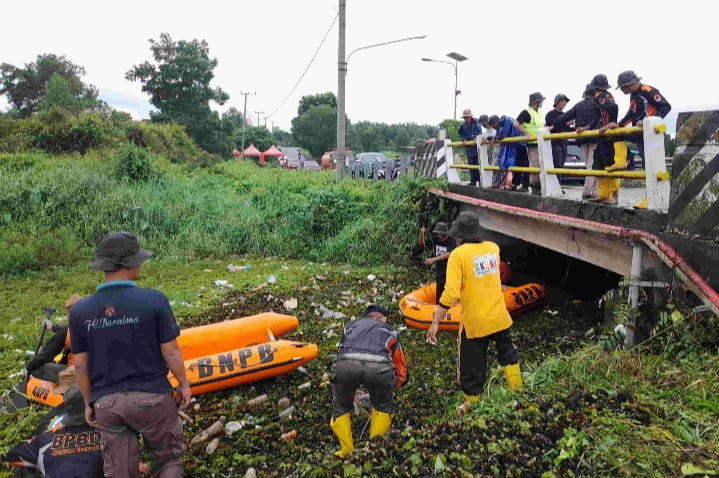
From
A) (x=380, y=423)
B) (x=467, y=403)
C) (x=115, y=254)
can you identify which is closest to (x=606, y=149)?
(x=467, y=403)

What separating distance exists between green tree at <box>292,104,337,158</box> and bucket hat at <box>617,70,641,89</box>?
50315 mm

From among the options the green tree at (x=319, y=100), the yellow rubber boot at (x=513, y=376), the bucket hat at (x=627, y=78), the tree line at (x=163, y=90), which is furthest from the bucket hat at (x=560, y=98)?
the green tree at (x=319, y=100)

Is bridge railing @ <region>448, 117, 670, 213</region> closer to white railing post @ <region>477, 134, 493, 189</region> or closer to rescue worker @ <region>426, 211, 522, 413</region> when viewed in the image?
rescue worker @ <region>426, 211, 522, 413</region>

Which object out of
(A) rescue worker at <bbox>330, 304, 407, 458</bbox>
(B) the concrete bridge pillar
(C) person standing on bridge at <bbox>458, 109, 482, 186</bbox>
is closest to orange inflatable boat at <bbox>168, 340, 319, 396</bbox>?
(A) rescue worker at <bbox>330, 304, 407, 458</bbox>

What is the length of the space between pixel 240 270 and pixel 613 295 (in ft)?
26.0

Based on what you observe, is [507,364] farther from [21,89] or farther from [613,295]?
[21,89]

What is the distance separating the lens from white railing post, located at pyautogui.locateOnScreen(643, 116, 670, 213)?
470 centimetres

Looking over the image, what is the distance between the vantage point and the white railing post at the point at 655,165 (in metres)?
4.70

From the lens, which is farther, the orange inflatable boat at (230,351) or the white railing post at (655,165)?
the orange inflatable boat at (230,351)

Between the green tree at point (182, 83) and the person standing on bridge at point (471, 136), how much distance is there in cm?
2907

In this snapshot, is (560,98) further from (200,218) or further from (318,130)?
(318,130)

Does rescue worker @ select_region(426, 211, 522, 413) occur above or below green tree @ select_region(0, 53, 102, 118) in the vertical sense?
below

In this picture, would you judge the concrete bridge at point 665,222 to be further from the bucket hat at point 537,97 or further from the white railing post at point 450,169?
the white railing post at point 450,169

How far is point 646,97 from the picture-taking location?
5371 millimetres
